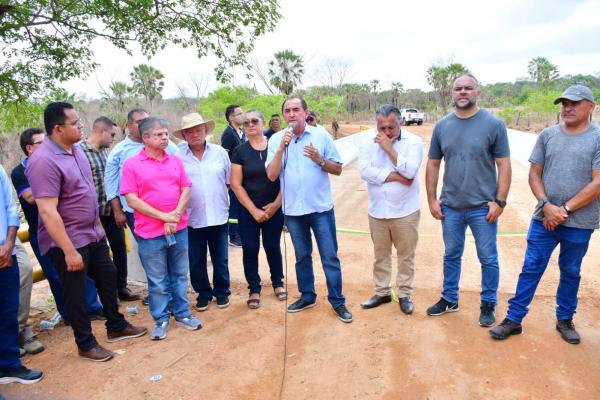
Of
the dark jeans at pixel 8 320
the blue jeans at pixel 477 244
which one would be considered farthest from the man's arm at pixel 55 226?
the blue jeans at pixel 477 244

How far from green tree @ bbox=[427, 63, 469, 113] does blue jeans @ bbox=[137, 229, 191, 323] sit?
47613mm

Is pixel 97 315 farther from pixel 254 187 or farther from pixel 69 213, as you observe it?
pixel 254 187

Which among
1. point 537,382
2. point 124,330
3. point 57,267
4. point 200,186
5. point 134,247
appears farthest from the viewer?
point 134,247

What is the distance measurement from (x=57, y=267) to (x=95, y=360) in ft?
2.64

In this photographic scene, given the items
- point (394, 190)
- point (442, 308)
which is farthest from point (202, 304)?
point (442, 308)

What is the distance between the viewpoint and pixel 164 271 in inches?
155

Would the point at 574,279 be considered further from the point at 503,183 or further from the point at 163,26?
the point at 163,26

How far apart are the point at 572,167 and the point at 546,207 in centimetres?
35

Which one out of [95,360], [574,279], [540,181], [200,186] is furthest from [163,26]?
[574,279]

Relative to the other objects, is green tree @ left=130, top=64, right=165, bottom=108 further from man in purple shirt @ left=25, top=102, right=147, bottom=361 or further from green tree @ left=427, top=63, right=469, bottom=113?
man in purple shirt @ left=25, top=102, right=147, bottom=361

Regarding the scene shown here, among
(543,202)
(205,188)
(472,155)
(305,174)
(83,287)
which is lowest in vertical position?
(83,287)

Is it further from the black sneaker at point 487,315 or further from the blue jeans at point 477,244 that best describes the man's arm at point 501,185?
the black sneaker at point 487,315

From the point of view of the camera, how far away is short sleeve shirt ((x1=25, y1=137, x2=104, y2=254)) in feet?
10.4

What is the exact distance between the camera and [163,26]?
28.4ft
